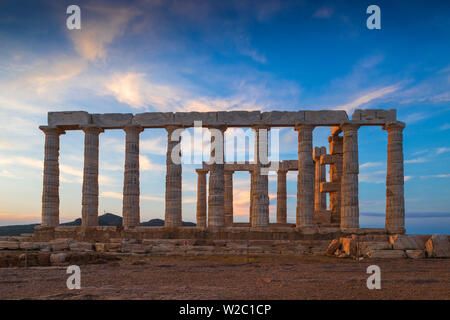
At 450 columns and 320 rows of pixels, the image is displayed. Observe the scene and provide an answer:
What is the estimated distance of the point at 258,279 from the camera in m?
12.8

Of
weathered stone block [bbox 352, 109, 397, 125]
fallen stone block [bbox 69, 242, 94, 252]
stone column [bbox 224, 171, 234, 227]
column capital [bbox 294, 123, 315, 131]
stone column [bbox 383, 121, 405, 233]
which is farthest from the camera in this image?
stone column [bbox 224, 171, 234, 227]

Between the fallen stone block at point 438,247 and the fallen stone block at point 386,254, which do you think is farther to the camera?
the fallen stone block at point 438,247

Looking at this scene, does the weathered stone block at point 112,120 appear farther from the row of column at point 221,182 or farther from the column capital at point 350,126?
the column capital at point 350,126

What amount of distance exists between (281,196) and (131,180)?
61.7ft

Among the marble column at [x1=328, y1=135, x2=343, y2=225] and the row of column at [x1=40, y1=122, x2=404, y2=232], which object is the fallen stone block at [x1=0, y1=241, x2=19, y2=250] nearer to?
the row of column at [x1=40, y1=122, x2=404, y2=232]

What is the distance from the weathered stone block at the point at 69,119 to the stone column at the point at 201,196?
16021mm

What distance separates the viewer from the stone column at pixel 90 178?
29219 mm

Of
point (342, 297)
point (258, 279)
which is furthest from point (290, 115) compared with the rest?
point (342, 297)

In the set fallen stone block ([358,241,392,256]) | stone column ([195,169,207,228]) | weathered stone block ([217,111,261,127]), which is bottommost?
fallen stone block ([358,241,392,256])

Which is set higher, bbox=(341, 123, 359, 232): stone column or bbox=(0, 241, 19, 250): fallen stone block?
bbox=(341, 123, 359, 232): stone column

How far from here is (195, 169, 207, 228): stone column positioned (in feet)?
137

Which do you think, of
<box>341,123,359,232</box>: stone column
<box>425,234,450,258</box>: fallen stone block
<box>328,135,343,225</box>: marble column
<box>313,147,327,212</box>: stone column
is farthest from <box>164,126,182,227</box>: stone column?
<box>425,234,450,258</box>: fallen stone block

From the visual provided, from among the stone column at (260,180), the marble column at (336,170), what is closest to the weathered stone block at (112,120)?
the stone column at (260,180)

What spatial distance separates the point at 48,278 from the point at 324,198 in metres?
31.5
